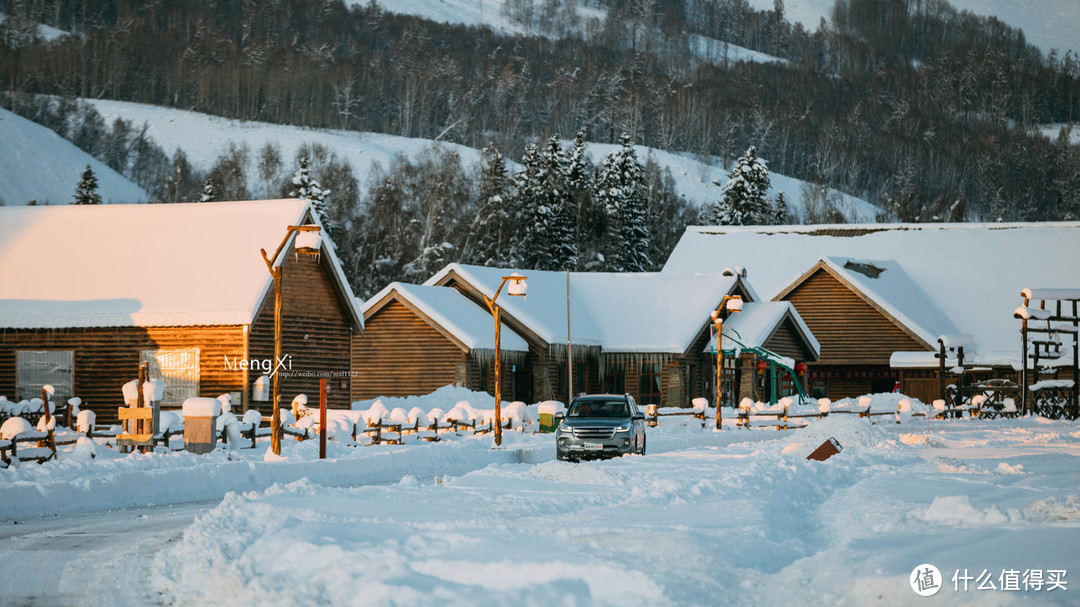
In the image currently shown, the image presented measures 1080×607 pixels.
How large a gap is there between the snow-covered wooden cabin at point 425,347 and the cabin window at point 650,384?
244 inches

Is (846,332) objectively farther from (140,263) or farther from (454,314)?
(140,263)

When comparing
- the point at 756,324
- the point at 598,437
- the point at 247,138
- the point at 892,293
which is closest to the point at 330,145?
the point at 247,138

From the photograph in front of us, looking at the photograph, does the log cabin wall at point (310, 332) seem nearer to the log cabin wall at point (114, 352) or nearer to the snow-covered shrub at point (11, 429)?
the log cabin wall at point (114, 352)

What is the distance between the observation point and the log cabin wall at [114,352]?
38.3 metres

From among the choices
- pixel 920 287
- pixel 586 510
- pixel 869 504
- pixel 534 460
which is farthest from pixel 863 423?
pixel 920 287

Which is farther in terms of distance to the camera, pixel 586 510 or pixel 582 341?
pixel 582 341

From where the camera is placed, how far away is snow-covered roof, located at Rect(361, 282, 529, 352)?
48.4 metres

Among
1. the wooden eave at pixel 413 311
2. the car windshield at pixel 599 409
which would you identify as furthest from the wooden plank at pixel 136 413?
the wooden eave at pixel 413 311

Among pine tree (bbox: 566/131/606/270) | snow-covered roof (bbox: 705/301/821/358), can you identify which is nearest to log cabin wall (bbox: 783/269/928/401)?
snow-covered roof (bbox: 705/301/821/358)

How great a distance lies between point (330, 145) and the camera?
150 m

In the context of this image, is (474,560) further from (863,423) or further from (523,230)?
(523,230)

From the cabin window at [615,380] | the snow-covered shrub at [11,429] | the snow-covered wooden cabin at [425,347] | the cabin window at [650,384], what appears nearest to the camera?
the snow-covered shrub at [11,429]

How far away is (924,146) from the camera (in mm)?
198125

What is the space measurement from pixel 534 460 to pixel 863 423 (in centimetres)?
972
